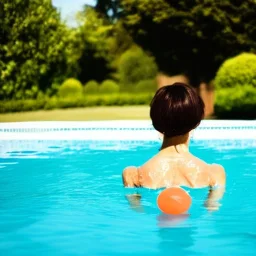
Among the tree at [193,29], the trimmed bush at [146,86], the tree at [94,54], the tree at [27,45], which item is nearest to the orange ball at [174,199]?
the tree at [193,29]

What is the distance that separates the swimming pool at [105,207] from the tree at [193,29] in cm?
945

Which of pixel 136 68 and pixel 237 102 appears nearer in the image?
pixel 237 102

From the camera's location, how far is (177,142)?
14.4 ft

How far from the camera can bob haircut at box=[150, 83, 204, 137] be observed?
4.01 meters

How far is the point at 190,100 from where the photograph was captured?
4.01 metres

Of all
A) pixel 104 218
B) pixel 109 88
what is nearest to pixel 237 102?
pixel 104 218

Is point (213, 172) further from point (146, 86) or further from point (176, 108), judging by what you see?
point (146, 86)

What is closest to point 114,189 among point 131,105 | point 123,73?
point 131,105

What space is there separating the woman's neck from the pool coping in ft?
28.5

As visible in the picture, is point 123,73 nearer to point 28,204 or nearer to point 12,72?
point 12,72

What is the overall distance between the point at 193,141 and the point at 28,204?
24.1ft

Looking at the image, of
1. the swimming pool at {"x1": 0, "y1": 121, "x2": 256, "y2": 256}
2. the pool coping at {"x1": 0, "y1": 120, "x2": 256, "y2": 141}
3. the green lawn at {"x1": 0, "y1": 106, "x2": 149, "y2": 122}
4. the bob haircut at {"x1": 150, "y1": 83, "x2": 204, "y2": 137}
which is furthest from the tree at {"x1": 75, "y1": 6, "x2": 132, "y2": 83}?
the bob haircut at {"x1": 150, "y1": 83, "x2": 204, "y2": 137}

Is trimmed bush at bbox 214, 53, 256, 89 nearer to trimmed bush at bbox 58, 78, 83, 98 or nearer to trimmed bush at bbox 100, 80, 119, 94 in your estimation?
trimmed bush at bbox 58, 78, 83, 98

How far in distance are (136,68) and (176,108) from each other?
32.6 m
